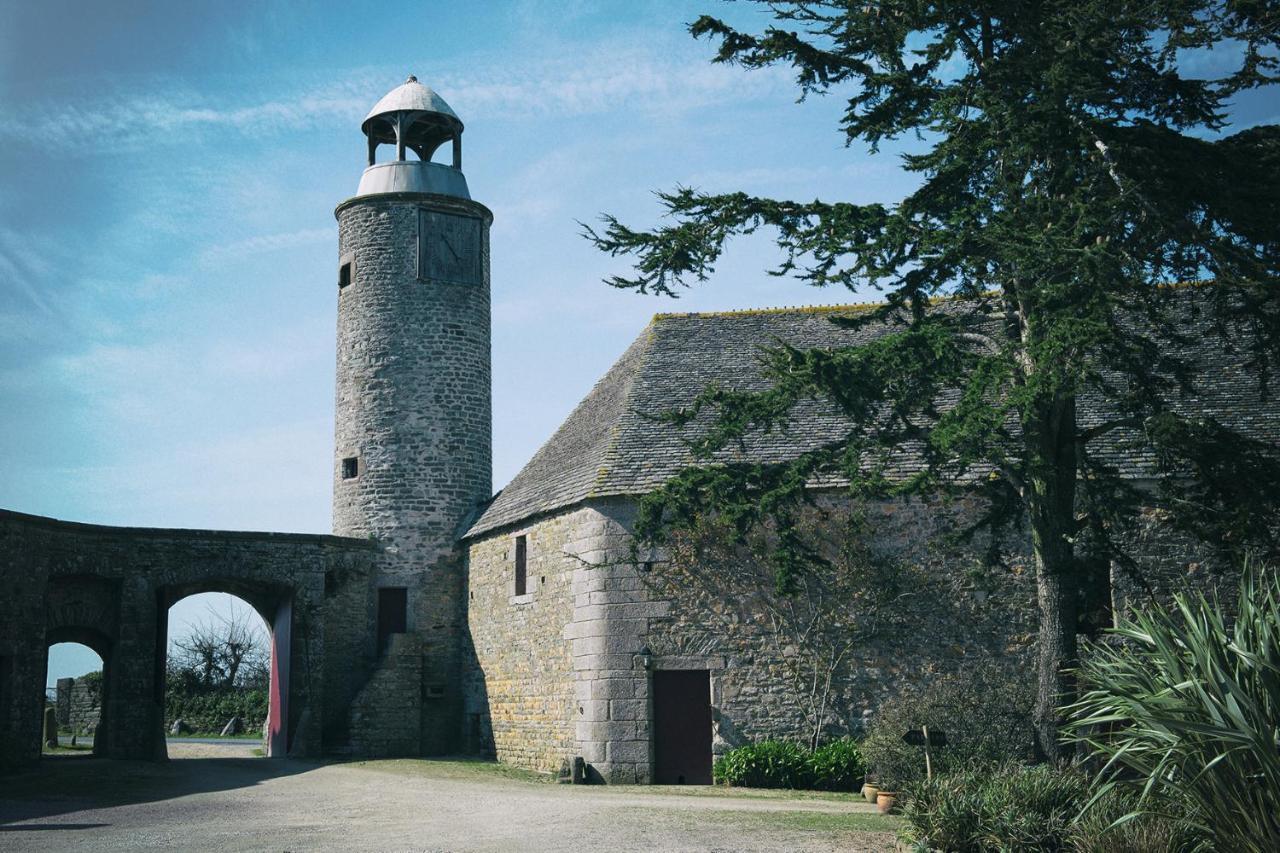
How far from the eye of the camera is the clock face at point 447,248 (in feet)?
81.2

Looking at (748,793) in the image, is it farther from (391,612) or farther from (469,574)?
(391,612)

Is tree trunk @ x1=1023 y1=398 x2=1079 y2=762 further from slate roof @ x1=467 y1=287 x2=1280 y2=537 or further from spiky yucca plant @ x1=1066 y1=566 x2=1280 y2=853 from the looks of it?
spiky yucca plant @ x1=1066 y1=566 x2=1280 y2=853

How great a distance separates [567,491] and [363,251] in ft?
28.6

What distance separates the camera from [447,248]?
2498cm

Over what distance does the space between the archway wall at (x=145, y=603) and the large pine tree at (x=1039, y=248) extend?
10.9m

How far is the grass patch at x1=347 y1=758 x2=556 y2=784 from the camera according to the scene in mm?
18094

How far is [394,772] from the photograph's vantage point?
18.6m

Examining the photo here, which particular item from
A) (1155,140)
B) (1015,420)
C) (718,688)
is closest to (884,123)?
(1155,140)

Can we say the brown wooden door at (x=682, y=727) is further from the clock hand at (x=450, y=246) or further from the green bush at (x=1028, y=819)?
the clock hand at (x=450, y=246)

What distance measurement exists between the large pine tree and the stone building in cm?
135

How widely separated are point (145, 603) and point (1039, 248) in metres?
16.7

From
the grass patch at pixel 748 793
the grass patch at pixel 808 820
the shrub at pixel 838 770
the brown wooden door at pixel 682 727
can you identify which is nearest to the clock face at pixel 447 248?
the brown wooden door at pixel 682 727

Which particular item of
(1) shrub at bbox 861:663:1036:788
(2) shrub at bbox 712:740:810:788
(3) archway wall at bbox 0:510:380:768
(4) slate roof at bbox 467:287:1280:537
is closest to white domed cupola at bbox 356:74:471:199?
(4) slate roof at bbox 467:287:1280:537

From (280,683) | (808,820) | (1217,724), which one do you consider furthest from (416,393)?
(1217,724)
